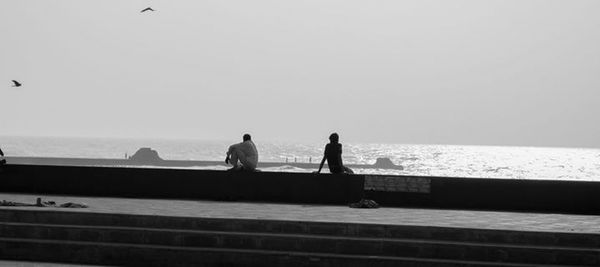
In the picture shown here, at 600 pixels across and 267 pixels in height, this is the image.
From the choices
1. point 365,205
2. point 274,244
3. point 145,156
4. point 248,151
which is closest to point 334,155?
point 365,205

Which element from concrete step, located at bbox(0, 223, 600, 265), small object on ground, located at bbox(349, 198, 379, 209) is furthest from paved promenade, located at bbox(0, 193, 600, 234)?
concrete step, located at bbox(0, 223, 600, 265)

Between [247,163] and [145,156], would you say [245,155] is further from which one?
[145,156]

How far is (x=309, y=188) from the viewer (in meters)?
17.7

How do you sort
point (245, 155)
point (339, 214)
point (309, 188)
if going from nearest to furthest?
point (339, 214) < point (309, 188) < point (245, 155)

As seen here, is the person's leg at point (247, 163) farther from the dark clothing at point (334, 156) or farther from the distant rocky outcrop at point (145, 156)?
the distant rocky outcrop at point (145, 156)

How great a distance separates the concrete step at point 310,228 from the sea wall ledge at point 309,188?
14.4 ft

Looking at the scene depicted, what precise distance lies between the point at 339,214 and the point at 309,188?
2.87m

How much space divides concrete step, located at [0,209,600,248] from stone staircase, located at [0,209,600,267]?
1 centimetres

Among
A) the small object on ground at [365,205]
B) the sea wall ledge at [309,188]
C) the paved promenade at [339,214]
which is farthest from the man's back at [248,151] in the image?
the small object on ground at [365,205]

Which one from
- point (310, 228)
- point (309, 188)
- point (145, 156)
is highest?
point (309, 188)

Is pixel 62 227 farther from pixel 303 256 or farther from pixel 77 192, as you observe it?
pixel 77 192

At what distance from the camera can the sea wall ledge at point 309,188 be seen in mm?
A: 17094

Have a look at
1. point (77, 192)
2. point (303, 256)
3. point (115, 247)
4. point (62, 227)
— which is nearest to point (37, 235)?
point (62, 227)

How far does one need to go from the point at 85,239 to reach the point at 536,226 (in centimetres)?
639
